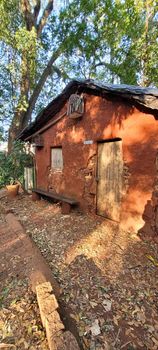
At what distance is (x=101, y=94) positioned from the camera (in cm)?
503

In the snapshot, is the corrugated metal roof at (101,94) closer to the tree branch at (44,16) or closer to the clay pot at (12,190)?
the clay pot at (12,190)

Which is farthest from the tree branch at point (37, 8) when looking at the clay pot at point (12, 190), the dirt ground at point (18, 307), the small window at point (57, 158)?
the dirt ground at point (18, 307)

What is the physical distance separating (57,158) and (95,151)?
2134 mm

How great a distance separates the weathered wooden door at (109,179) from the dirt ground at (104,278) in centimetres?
35

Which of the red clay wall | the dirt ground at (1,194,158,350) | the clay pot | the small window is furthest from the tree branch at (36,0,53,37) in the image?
the dirt ground at (1,194,158,350)

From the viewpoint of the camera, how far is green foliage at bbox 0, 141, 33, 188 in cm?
962

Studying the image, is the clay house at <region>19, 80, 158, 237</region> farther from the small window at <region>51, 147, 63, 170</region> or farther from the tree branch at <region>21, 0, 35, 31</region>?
the tree branch at <region>21, 0, 35, 31</region>

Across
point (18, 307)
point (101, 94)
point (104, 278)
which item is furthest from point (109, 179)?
point (18, 307)

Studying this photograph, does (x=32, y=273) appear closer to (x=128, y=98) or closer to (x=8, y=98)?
(x=128, y=98)

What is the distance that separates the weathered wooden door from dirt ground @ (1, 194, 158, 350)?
13.9 inches

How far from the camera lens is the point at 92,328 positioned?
2139mm

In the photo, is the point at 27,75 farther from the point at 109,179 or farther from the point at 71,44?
the point at 109,179

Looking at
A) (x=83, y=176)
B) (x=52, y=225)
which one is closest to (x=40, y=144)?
(x=83, y=176)

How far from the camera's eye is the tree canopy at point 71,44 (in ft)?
30.3
